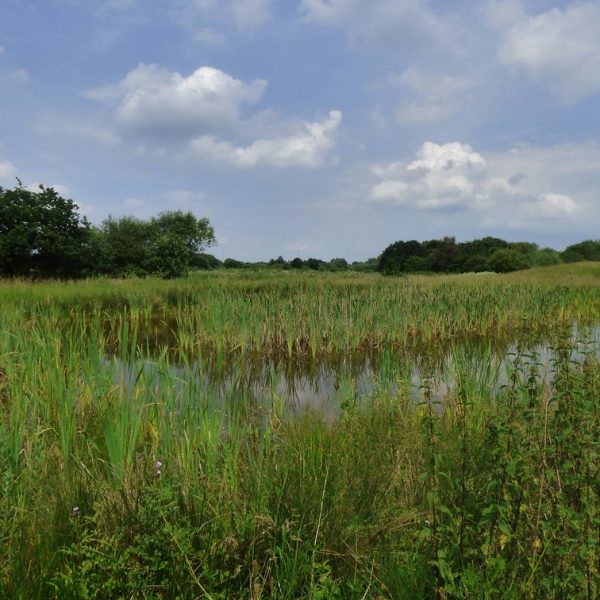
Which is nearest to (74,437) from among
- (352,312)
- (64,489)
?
(64,489)

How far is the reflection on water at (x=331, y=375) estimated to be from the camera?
4180 millimetres

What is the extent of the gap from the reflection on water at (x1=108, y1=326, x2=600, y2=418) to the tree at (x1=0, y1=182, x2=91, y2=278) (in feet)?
66.8

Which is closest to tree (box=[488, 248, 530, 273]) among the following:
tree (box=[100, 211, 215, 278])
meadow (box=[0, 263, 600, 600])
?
tree (box=[100, 211, 215, 278])

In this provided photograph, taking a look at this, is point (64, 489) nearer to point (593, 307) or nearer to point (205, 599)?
point (205, 599)

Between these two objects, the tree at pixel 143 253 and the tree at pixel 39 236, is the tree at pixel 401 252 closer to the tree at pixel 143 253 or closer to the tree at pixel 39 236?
the tree at pixel 143 253

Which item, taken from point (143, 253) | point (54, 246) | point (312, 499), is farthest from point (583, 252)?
point (312, 499)

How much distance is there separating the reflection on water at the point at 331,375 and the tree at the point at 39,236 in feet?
66.8

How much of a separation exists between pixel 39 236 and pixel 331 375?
25024 millimetres

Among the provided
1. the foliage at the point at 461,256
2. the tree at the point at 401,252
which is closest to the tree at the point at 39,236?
the foliage at the point at 461,256

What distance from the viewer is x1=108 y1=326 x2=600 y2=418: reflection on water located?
4180 millimetres

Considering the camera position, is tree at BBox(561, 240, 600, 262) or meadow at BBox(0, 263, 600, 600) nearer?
meadow at BBox(0, 263, 600, 600)

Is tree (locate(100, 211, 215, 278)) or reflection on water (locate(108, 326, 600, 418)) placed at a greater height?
tree (locate(100, 211, 215, 278))

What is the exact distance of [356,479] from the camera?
2.71m

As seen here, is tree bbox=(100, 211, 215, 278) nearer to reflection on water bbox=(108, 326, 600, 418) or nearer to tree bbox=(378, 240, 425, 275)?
reflection on water bbox=(108, 326, 600, 418)
